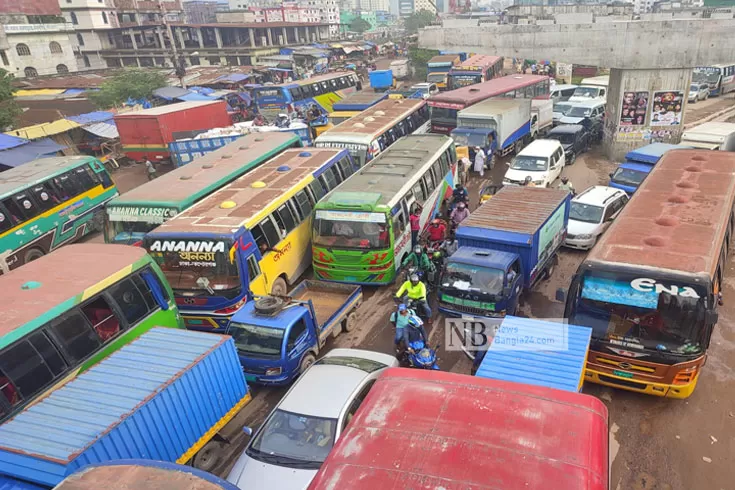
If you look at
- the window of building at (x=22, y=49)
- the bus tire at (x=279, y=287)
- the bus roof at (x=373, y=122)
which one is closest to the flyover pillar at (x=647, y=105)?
the bus roof at (x=373, y=122)

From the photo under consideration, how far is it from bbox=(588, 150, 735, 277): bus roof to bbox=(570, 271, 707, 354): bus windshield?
32 centimetres

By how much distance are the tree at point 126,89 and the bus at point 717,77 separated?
37.4 m

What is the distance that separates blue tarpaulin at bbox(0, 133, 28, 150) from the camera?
21.2m

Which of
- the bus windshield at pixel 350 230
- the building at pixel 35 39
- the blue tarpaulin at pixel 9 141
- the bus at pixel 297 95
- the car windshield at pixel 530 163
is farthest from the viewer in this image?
the building at pixel 35 39

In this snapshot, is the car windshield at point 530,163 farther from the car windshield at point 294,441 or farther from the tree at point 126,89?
the tree at point 126,89

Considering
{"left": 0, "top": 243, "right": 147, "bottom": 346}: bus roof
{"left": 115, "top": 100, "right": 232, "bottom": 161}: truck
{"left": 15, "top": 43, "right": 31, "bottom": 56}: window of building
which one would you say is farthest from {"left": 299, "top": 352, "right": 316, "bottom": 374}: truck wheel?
{"left": 15, "top": 43, "right": 31, "bottom": 56}: window of building

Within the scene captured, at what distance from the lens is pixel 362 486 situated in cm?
378

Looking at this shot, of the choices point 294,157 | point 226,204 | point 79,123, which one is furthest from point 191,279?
point 79,123

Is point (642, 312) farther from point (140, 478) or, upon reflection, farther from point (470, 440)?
point (140, 478)

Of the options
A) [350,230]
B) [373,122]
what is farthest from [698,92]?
[350,230]

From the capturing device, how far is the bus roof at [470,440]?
12.4ft

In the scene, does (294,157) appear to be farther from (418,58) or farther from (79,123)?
(418,58)

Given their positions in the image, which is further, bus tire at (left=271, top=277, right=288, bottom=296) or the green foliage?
the green foliage

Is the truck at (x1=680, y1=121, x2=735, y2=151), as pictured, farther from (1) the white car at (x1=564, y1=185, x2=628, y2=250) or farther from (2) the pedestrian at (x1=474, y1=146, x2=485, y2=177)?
(2) the pedestrian at (x1=474, y1=146, x2=485, y2=177)
